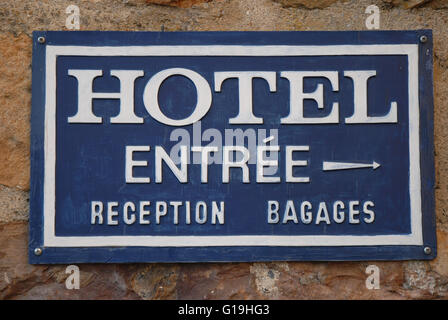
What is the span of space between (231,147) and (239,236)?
7.3 inches

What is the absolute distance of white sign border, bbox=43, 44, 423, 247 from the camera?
1.13 metres

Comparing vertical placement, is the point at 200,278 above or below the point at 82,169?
below

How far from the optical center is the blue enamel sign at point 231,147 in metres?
1.13

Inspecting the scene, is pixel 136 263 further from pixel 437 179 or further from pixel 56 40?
pixel 437 179

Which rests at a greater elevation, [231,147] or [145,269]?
[231,147]

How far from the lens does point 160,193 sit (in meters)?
1.14

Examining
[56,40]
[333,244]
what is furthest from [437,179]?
[56,40]

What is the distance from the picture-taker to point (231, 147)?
1.15 meters

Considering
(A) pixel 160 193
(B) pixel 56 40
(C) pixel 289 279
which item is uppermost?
(B) pixel 56 40

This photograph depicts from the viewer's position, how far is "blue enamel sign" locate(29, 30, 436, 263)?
3.71ft

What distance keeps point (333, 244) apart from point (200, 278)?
0.94ft

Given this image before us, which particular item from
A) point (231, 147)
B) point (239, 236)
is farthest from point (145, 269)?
point (231, 147)

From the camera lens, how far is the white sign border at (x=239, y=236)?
1.13m

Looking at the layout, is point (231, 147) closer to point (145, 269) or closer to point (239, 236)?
point (239, 236)
